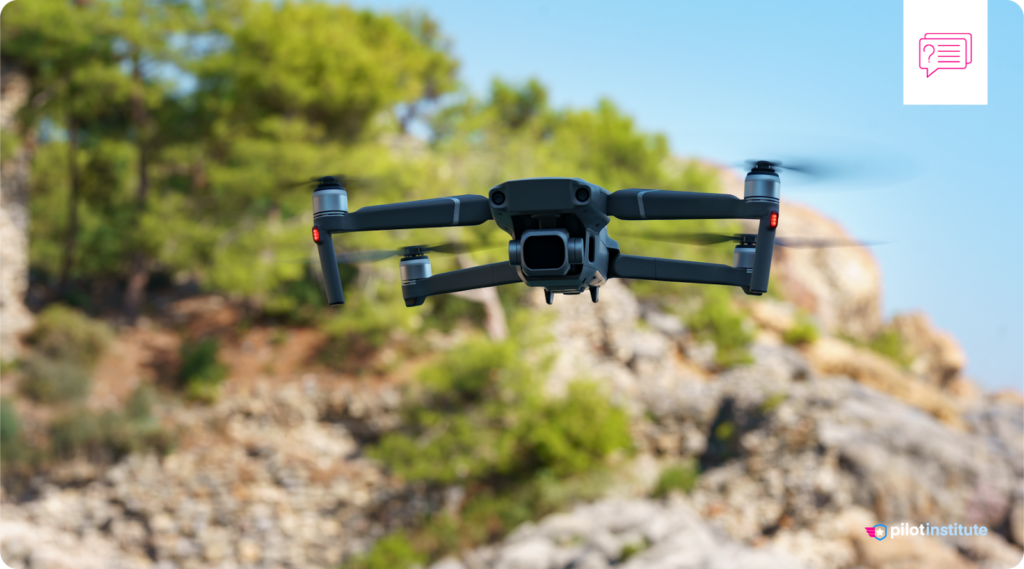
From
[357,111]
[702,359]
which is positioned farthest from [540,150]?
[702,359]

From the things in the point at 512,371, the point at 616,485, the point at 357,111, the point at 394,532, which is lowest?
the point at 394,532

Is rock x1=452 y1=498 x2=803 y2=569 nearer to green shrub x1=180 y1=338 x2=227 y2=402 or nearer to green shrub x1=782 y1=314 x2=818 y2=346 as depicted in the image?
green shrub x1=180 y1=338 x2=227 y2=402

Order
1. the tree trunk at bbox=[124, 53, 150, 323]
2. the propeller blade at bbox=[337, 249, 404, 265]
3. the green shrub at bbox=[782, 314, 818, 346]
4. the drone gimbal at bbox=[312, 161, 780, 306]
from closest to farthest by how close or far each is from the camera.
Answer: the drone gimbal at bbox=[312, 161, 780, 306], the propeller blade at bbox=[337, 249, 404, 265], the tree trunk at bbox=[124, 53, 150, 323], the green shrub at bbox=[782, 314, 818, 346]

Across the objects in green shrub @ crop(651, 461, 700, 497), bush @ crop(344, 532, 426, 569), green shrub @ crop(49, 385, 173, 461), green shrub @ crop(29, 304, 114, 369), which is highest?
green shrub @ crop(29, 304, 114, 369)

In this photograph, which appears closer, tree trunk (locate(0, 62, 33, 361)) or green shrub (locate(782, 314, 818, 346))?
tree trunk (locate(0, 62, 33, 361))

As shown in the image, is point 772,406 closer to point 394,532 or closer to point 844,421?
point 844,421

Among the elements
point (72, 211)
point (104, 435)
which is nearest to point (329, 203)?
point (104, 435)

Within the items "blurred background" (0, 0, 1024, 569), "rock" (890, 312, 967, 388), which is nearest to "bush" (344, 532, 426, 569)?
"blurred background" (0, 0, 1024, 569)

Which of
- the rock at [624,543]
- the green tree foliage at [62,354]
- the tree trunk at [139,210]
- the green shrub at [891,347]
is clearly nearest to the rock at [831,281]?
the green shrub at [891,347]
